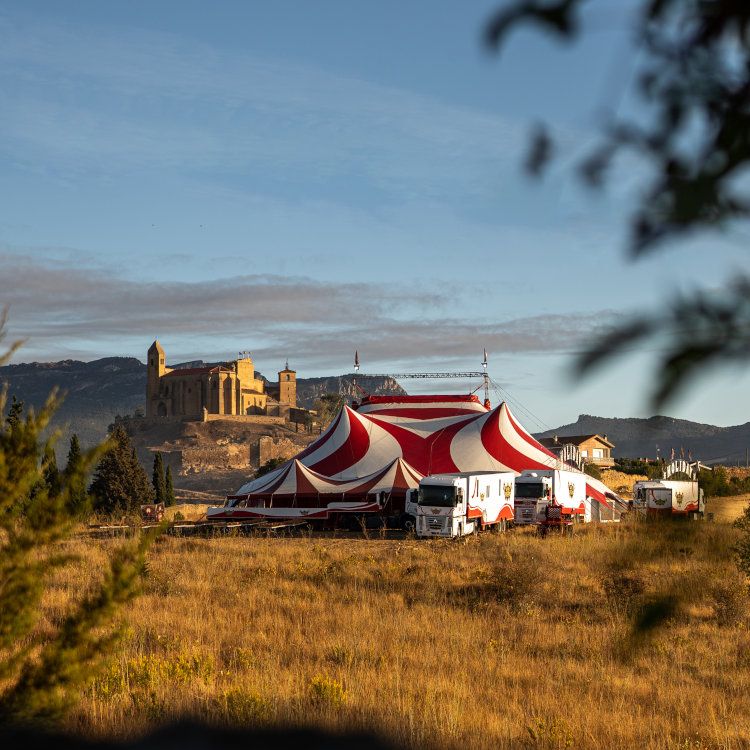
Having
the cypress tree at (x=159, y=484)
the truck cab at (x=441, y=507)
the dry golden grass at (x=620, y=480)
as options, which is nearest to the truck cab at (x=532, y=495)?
the truck cab at (x=441, y=507)

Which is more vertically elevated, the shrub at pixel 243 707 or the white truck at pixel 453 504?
the white truck at pixel 453 504

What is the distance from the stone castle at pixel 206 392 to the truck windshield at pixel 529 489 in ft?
278

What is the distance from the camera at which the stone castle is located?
371 feet

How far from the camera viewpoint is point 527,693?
8938mm

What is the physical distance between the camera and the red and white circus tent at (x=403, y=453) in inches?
1142

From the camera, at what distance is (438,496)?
2438 cm

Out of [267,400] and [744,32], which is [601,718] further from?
[267,400]

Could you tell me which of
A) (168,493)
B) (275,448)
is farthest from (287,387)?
(168,493)

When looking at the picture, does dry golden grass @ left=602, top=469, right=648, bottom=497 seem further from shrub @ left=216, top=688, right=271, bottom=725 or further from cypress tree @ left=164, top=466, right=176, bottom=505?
shrub @ left=216, top=688, right=271, bottom=725

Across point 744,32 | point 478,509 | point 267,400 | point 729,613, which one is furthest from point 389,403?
point 267,400

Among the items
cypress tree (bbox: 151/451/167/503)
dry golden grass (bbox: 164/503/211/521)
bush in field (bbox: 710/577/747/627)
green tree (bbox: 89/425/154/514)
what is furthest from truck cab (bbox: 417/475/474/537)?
cypress tree (bbox: 151/451/167/503)

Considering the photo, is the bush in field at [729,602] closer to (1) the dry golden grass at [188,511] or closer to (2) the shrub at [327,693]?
(2) the shrub at [327,693]

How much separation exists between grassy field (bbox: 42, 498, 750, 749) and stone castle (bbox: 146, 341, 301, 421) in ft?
314

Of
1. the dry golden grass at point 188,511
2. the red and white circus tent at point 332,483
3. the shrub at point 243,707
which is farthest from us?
the dry golden grass at point 188,511
